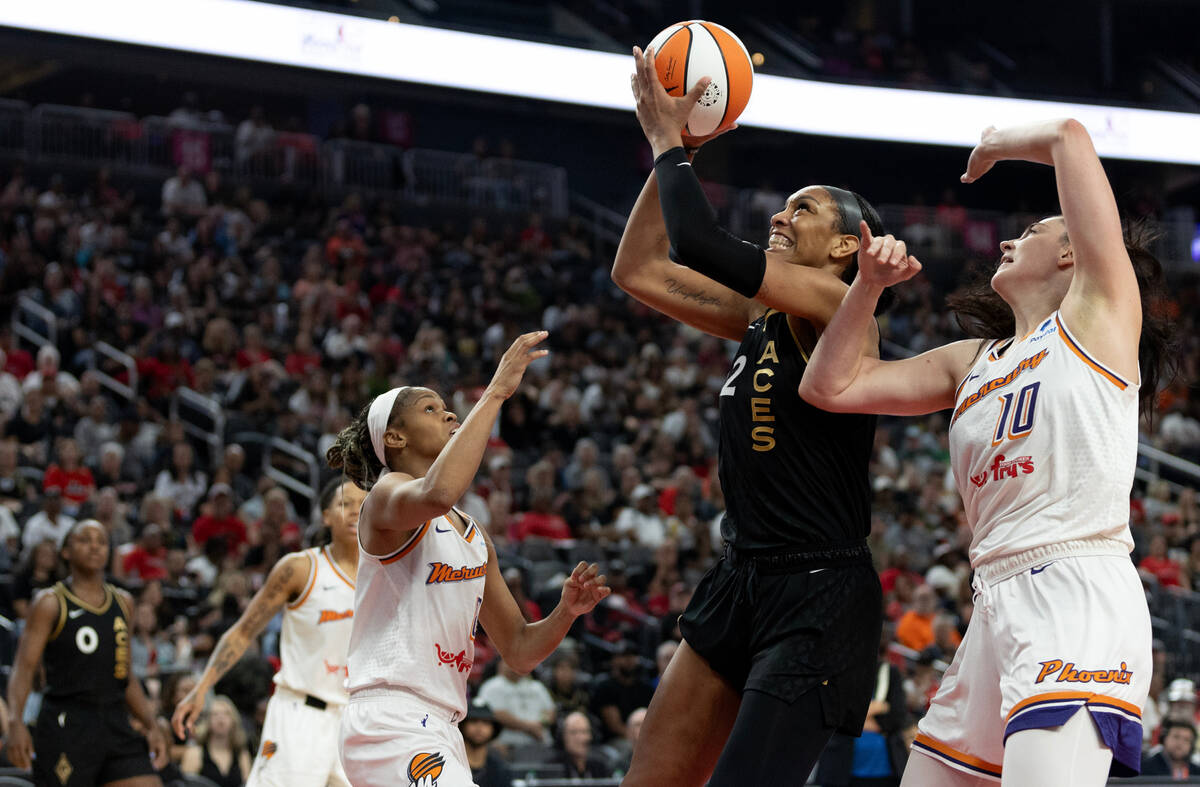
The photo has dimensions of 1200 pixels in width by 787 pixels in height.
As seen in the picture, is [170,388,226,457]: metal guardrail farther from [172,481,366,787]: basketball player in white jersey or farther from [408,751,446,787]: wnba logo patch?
[408,751,446,787]: wnba logo patch

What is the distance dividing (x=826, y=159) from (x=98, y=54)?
1438 cm

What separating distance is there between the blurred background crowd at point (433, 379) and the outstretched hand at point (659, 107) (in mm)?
1034

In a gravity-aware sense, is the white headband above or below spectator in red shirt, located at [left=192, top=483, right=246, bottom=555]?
above

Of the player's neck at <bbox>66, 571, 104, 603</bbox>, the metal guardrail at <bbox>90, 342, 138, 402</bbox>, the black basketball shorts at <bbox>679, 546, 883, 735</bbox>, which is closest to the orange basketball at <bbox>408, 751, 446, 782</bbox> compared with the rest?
the black basketball shorts at <bbox>679, 546, 883, 735</bbox>

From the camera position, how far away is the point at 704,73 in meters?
4.06

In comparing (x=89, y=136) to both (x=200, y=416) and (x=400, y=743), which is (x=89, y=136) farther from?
(x=400, y=743)

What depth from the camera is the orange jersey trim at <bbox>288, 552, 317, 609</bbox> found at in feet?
20.6

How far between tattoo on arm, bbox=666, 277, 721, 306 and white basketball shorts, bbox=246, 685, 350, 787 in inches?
107

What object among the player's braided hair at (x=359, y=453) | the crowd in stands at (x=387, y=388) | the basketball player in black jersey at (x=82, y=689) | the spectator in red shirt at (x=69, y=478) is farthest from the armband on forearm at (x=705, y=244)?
the spectator in red shirt at (x=69, y=478)

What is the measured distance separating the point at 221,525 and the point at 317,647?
19.2 feet

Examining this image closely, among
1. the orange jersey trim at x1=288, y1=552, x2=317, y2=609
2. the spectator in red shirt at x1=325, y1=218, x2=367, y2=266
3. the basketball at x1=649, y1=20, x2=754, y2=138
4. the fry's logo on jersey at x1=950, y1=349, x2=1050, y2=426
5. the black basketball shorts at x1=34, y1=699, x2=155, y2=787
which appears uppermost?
the spectator in red shirt at x1=325, y1=218, x2=367, y2=266

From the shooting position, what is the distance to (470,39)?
775 inches

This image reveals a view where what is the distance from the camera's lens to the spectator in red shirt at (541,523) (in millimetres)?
13164

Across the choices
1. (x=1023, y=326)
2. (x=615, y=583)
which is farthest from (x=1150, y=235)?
(x=615, y=583)
